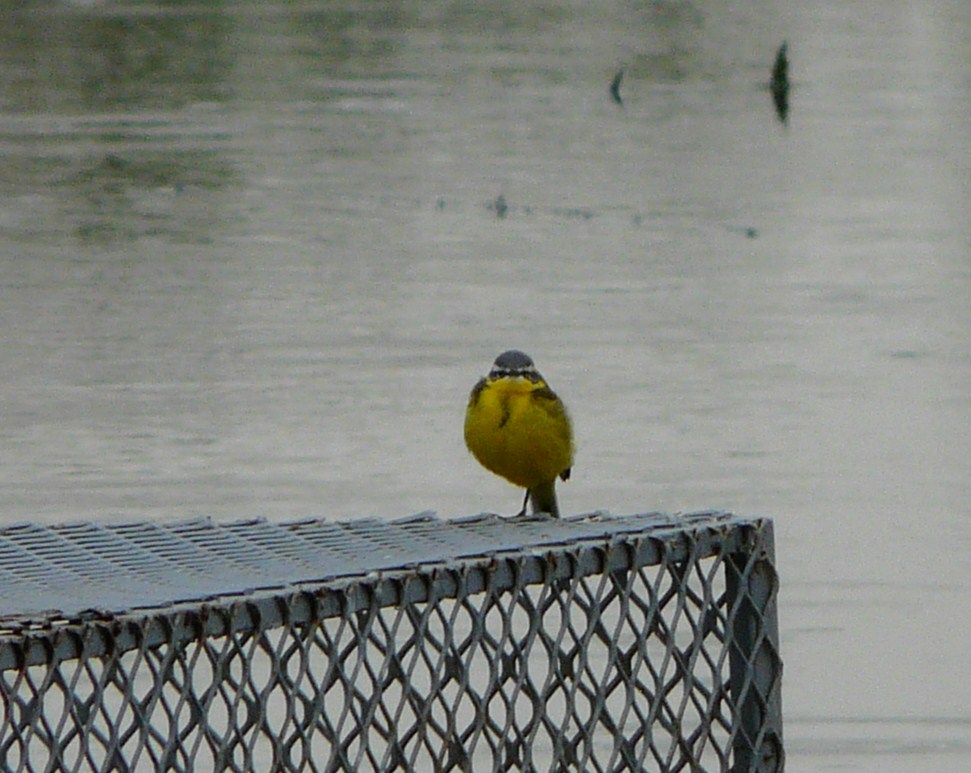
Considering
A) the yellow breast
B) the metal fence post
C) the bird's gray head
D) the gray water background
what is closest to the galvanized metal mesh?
the metal fence post

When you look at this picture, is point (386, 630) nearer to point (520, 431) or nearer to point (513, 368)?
point (520, 431)

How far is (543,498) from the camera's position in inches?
281

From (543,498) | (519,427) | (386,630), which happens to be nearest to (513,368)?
(519,427)

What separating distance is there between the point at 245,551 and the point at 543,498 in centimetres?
231

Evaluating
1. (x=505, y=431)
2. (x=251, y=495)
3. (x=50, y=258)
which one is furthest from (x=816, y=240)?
(x=505, y=431)

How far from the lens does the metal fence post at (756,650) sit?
4992mm

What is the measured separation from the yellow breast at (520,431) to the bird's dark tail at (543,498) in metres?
0.05

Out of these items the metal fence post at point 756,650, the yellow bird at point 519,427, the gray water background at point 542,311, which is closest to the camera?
the metal fence post at point 756,650

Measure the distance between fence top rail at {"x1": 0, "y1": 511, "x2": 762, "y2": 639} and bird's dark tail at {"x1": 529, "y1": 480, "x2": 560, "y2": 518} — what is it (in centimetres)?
156

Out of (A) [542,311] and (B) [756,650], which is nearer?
(B) [756,650]

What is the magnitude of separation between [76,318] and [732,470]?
5678mm

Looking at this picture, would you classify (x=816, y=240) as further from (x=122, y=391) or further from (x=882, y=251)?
(x=122, y=391)

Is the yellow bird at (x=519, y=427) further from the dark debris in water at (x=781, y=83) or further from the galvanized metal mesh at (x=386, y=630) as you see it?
the dark debris in water at (x=781, y=83)

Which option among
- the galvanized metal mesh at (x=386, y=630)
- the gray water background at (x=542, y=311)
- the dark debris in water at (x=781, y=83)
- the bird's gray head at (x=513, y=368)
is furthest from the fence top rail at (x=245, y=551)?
the dark debris in water at (x=781, y=83)
